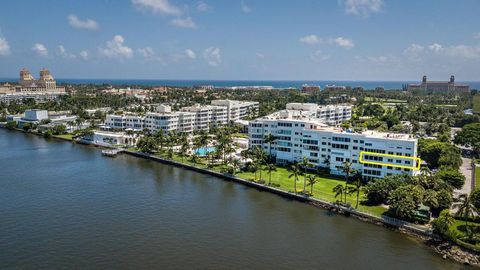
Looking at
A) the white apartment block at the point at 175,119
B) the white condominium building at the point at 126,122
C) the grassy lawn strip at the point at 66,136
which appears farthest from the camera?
the white condominium building at the point at 126,122

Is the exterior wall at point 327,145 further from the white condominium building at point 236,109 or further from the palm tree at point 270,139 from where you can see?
the white condominium building at point 236,109

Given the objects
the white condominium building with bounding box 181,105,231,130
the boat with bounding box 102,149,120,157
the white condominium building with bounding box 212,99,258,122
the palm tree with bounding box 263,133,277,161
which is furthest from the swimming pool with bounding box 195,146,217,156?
the white condominium building with bounding box 212,99,258,122

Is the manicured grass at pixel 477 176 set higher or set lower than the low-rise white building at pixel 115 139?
lower

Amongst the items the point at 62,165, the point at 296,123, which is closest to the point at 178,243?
the point at 296,123

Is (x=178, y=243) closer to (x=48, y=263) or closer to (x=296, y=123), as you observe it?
(x=48, y=263)

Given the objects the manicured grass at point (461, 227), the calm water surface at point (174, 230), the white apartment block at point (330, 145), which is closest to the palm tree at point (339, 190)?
the calm water surface at point (174, 230)

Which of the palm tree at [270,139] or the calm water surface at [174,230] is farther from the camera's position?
the palm tree at [270,139]

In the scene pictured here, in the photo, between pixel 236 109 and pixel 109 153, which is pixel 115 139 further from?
pixel 236 109

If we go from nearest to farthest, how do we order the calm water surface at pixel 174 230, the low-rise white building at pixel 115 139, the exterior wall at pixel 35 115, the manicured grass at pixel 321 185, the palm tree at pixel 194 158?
the calm water surface at pixel 174 230
the manicured grass at pixel 321 185
the palm tree at pixel 194 158
the low-rise white building at pixel 115 139
the exterior wall at pixel 35 115
